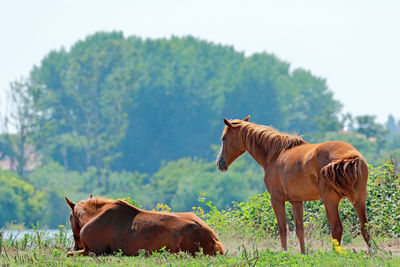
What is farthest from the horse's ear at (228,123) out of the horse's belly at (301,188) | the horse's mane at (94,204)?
the horse's mane at (94,204)

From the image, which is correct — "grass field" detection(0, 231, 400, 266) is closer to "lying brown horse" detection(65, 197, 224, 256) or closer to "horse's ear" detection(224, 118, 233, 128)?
"lying brown horse" detection(65, 197, 224, 256)

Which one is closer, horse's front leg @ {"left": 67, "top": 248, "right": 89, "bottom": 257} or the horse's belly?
the horse's belly

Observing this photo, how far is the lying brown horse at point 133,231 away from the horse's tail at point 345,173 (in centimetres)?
171

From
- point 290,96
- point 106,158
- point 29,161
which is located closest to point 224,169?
point 106,158

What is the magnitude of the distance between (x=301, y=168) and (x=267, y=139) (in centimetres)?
117

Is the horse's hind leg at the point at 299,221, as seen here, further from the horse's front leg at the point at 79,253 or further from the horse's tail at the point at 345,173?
the horse's front leg at the point at 79,253

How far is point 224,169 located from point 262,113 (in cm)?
6673

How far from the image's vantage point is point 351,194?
841cm

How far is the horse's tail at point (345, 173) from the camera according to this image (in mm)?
8344

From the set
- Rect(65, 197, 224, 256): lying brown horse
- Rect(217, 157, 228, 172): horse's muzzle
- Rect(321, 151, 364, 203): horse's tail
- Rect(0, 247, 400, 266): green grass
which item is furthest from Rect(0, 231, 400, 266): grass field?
Rect(217, 157, 228, 172): horse's muzzle

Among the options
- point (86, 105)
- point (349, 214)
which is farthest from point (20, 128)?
point (349, 214)

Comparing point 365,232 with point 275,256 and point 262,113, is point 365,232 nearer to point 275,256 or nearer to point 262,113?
point 275,256

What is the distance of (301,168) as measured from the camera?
29.7 ft

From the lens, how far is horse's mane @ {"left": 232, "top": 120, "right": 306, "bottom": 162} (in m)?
9.85
